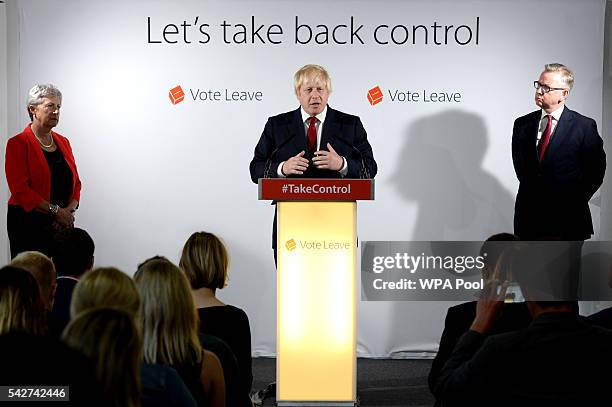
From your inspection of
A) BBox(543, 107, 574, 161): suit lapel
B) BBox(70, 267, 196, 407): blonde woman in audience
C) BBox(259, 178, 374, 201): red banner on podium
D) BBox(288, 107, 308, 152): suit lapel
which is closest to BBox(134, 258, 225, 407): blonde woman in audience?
BBox(70, 267, 196, 407): blonde woman in audience

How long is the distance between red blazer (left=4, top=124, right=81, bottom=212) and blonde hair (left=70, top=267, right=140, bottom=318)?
338cm

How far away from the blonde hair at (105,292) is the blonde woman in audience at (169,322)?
0.15m

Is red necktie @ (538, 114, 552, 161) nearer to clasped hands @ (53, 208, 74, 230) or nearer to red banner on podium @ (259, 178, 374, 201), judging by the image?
red banner on podium @ (259, 178, 374, 201)

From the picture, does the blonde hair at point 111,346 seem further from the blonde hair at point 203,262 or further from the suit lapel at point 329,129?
the suit lapel at point 329,129

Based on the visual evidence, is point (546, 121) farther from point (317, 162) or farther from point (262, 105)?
point (262, 105)

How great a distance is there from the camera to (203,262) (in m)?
3.89

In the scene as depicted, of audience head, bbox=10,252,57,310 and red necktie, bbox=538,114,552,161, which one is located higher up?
red necktie, bbox=538,114,552,161

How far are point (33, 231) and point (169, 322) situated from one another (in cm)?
337

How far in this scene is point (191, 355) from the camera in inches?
110

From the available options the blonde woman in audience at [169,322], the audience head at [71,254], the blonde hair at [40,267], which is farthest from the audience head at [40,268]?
the blonde woman in audience at [169,322]

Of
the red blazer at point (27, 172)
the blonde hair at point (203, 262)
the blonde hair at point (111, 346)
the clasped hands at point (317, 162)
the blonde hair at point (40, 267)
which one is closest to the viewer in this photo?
the blonde hair at point (111, 346)

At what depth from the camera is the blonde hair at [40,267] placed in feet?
12.2

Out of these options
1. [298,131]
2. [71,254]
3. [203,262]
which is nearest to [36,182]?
[298,131]

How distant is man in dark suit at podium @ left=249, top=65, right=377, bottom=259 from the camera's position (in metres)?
5.27
